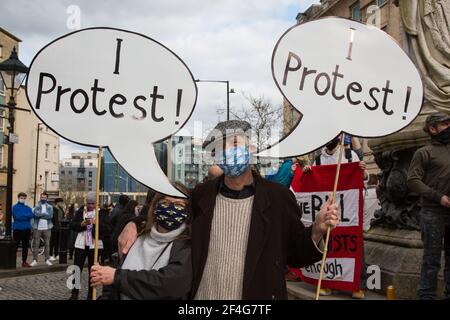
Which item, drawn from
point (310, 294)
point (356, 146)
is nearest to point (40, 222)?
point (310, 294)

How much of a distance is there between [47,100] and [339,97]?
65.2 inches

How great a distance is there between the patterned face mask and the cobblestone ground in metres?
5.92

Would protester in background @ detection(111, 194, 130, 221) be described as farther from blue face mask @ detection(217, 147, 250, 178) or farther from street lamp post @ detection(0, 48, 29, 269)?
blue face mask @ detection(217, 147, 250, 178)

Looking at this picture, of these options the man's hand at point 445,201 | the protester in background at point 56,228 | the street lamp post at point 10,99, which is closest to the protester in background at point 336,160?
the man's hand at point 445,201

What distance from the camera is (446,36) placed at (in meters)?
6.65

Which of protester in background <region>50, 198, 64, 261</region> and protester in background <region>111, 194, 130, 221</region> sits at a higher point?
protester in background <region>111, 194, 130, 221</region>

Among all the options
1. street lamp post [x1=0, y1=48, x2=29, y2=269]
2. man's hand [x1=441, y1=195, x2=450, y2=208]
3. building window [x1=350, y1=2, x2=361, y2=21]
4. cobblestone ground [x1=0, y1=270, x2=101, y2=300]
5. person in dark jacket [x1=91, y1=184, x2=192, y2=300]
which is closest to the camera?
person in dark jacket [x1=91, y1=184, x2=192, y2=300]

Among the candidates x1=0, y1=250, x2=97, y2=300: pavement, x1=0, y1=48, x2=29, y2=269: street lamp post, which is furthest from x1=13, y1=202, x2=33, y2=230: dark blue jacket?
Answer: x1=0, y1=250, x2=97, y2=300: pavement

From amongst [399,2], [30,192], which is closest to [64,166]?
[30,192]

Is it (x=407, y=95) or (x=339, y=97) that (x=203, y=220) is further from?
(x=407, y=95)

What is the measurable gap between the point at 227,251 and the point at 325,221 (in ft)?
1.69

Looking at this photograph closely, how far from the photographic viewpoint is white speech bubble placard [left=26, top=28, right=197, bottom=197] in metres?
3.08

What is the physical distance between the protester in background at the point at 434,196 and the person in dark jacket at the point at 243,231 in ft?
7.36

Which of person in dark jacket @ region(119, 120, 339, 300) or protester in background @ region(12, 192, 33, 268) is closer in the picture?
person in dark jacket @ region(119, 120, 339, 300)
